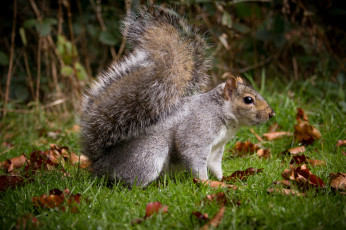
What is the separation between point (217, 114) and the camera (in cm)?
192

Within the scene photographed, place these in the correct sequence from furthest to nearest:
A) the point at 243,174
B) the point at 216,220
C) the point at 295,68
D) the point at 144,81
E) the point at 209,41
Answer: the point at 295,68
the point at 209,41
the point at 243,174
the point at 144,81
the point at 216,220

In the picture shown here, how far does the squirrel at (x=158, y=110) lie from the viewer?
5.75ft

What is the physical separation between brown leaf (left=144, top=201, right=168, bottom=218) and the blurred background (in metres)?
→ 2.42

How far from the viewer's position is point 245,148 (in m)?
2.46

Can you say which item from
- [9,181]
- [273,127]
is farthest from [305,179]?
[9,181]

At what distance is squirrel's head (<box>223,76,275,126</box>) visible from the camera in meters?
1.93

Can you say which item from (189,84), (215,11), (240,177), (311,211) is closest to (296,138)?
(240,177)

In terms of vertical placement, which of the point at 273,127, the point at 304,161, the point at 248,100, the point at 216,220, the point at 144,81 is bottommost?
the point at 273,127

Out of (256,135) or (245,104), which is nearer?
(245,104)

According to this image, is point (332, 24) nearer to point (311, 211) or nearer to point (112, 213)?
point (311, 211)

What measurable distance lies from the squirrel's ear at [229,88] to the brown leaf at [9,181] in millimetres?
1142

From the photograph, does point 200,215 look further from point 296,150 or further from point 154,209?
point 296,150

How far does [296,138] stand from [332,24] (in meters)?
2.20

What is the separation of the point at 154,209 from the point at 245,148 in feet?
4.02
